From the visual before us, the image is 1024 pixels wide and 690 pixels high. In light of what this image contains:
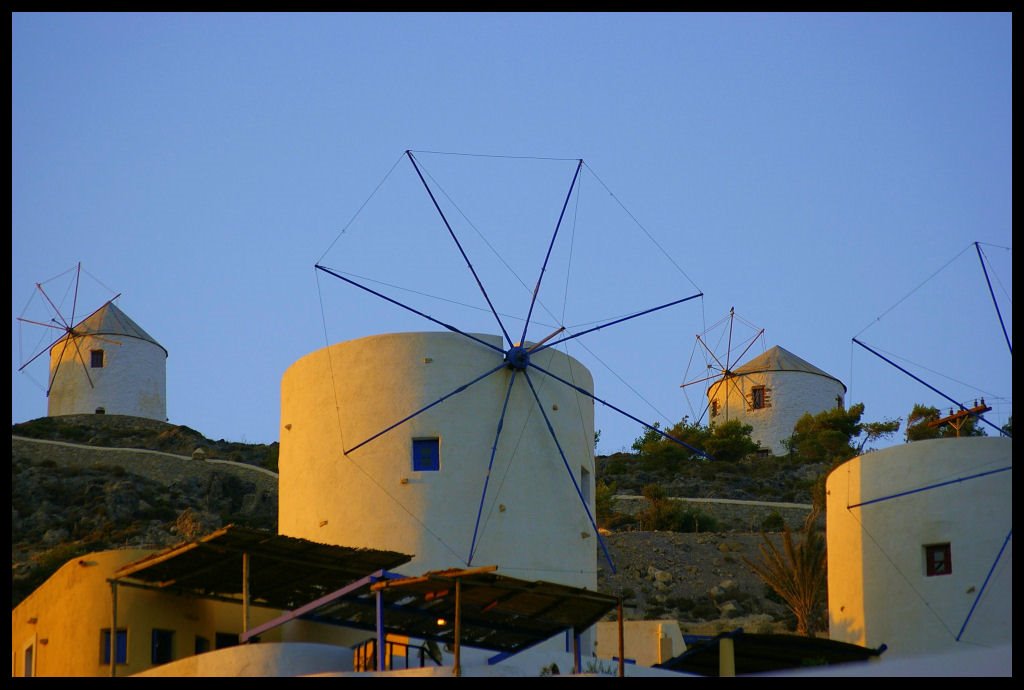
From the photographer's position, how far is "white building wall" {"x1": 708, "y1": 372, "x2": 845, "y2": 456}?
217 ft

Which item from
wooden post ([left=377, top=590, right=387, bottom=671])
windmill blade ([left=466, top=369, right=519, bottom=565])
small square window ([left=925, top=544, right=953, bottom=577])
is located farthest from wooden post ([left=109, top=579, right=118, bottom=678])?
small square window ([left=925, top=544, right=953, bottom=577])

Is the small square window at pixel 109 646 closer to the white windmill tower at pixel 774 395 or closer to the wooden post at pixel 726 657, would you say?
the wooden post at pixel 726 657

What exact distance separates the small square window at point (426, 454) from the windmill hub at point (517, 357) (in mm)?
1966

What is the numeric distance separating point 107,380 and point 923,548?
4964cm

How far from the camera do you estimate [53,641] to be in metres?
26.6

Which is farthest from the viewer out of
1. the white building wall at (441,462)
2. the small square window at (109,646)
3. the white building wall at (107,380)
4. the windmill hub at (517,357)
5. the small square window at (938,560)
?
the white building wall at (107,380)

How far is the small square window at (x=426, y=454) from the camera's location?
28.2 metres

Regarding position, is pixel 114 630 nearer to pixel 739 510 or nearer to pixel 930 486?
pixel 930 486

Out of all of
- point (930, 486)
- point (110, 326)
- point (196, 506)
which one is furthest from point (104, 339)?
point (930, 486)

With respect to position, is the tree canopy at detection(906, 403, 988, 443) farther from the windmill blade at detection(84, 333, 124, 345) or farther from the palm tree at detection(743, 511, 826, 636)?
the windmill blade at detection(84, 333, 124, 345)

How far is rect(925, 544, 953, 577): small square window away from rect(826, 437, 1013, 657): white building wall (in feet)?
0.38

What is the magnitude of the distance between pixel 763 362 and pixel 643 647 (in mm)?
38291

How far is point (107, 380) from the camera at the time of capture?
234ft

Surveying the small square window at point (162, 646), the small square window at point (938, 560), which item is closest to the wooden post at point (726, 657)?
the small square window at point (938, 560)
